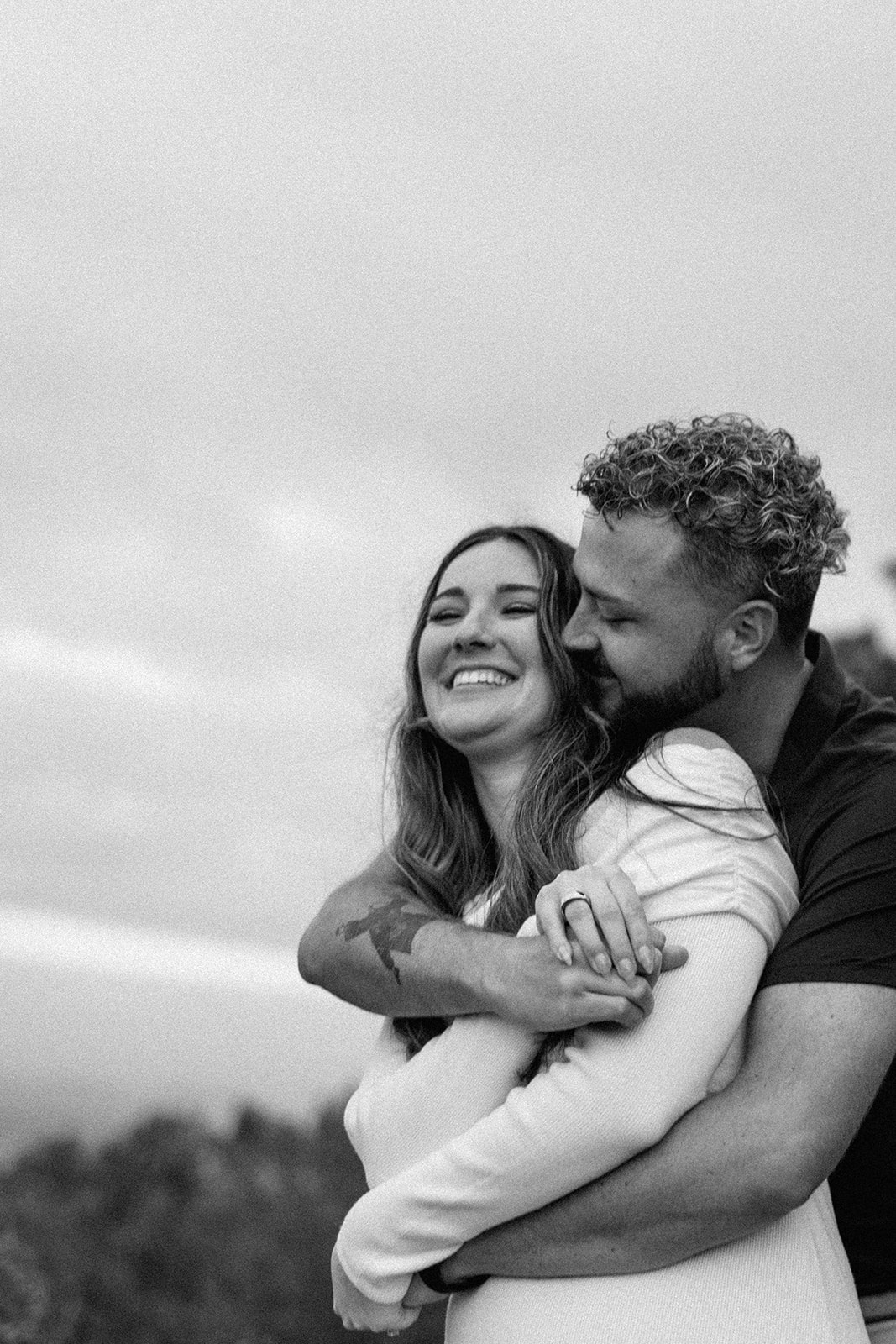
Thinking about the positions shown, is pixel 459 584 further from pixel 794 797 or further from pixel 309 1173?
pixel 309 1173

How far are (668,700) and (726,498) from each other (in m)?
0.50

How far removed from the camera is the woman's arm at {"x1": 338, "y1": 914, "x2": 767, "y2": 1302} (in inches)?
144

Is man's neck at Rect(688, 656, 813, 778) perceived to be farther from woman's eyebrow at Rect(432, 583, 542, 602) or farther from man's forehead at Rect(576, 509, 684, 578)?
woman's eyebrow at Rect(432, 583, 542, 602)

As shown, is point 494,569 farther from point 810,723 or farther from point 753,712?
point 810,723

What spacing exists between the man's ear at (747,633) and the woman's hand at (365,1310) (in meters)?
1.66

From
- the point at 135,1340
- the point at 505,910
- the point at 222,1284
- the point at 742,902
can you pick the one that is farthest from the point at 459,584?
the point at 135,1340

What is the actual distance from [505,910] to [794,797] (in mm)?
711

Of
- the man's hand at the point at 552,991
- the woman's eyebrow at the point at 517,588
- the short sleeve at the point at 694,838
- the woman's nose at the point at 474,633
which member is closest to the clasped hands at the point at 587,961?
the man's hand at the point at 552,991

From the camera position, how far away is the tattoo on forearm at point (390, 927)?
413 cm

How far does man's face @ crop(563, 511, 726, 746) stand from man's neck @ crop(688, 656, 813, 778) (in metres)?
0.05

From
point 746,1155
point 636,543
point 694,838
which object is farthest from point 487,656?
point 746,1155

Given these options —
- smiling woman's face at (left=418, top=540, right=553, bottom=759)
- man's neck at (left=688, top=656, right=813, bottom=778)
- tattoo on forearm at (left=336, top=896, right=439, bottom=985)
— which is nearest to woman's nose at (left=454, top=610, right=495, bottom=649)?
smiling woman's face at (left=418, top=540, right=553, bottom=759)

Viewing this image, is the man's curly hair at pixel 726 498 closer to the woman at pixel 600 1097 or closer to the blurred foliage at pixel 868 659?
the woman at pixel 600 1097

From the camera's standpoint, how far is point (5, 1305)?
44875 millimetres
